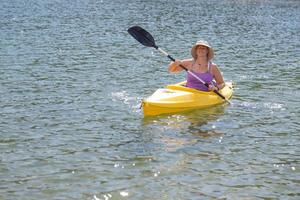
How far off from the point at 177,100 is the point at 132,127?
5.36ft

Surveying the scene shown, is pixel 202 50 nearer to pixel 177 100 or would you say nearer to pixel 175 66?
pixel 175 66

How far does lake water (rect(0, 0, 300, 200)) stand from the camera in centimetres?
891

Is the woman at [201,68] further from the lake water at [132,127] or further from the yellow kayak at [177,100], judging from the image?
the lake water at [132,127]

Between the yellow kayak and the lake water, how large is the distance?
24cm

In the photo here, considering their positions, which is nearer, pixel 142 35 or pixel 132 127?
pixel 132 127

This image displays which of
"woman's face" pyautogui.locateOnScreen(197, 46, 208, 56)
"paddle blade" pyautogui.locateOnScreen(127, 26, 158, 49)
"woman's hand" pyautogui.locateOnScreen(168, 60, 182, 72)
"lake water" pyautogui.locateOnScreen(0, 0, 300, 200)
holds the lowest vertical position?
"lake water" pyautogui.locateOnScreen(0, 0, 300, 200)

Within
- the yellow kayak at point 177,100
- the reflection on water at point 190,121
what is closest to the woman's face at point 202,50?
the yellow kayak at point 177,100

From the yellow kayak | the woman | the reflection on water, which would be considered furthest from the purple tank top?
the reflection on water

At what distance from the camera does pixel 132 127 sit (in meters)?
12.2

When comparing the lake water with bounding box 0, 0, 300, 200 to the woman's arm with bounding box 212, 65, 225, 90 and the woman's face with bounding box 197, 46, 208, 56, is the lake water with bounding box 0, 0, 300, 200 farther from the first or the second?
the woman's face with bounding box 197, 46, 208, 56

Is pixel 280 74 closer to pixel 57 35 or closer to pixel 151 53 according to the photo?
pixel 151 53

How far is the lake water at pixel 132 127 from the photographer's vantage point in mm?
8914

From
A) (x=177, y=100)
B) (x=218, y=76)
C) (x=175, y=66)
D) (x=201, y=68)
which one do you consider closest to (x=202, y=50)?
(x=201, y=68)

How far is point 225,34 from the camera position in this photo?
105 feet
